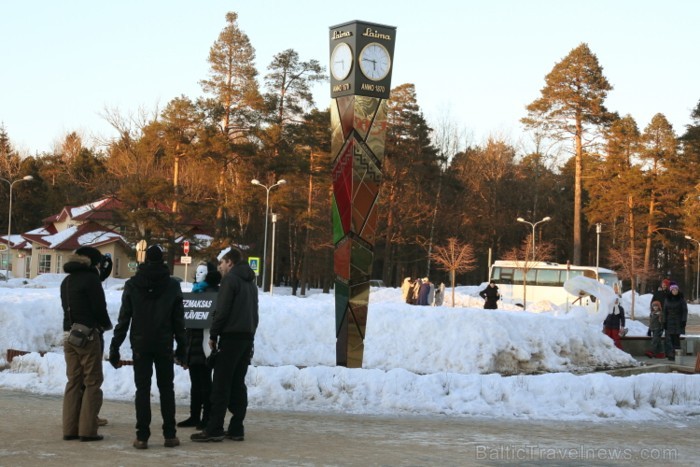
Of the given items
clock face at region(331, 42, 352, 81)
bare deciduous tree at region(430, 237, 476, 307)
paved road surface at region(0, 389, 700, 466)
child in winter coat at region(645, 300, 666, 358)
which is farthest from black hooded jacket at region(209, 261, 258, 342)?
bare deciduous tree at region(430, 237, 476, 307)

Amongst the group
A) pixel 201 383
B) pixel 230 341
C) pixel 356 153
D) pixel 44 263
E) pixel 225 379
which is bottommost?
pixel 44 263

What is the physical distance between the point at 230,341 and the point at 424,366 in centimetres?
1103

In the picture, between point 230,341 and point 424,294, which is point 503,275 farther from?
point 230,341

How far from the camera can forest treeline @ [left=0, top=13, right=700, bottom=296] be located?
53375 mm

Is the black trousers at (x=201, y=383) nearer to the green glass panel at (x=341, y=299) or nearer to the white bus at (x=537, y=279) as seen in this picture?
the green glass panel at (x=341, y=299)

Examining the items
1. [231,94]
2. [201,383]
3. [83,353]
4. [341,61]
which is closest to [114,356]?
[83,353]

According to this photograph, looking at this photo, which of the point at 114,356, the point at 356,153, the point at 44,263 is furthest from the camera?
the point at 44,263

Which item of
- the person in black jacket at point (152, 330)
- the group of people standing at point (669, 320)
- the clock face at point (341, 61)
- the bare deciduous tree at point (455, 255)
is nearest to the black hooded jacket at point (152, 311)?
the person in black jacket at point (152, 330)

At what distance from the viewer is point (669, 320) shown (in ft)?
69.6

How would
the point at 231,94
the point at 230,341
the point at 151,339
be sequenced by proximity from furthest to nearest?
the point at 231,94 < the point at 230,341 < the point at 151,339

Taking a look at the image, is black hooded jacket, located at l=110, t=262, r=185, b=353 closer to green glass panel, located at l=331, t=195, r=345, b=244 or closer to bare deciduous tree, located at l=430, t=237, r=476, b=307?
green glass panel, located at l=331, t=195, r=345, b=244

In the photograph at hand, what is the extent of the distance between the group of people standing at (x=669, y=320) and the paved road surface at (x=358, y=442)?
9.76 metres

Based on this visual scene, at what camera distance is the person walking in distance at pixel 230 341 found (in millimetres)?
8781

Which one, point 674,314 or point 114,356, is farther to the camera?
point 674,314
